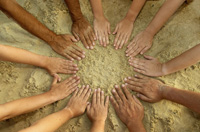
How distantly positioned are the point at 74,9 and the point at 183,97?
1047 mm

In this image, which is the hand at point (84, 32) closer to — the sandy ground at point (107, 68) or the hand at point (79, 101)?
the sandy ground at point (107, 68)

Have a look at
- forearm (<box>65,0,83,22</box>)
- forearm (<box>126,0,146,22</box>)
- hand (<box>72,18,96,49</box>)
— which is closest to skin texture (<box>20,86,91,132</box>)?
hand (<box>72,18,96,49</box>)

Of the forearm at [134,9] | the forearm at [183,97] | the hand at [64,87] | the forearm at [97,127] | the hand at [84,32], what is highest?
the forearm at [134,9]

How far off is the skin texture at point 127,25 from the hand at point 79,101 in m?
0.44

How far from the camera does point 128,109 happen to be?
4.15ft

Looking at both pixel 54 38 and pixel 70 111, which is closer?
pixel 70 111

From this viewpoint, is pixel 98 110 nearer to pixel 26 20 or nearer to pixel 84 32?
pixel 84 32

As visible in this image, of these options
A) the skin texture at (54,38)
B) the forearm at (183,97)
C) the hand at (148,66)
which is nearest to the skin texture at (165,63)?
the hand at (148,66)

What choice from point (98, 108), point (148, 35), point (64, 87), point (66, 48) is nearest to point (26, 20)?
point (66, 48)

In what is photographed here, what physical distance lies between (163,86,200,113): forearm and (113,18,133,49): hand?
1.60 ft

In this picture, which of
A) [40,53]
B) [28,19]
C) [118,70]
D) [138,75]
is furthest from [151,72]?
[28,19]

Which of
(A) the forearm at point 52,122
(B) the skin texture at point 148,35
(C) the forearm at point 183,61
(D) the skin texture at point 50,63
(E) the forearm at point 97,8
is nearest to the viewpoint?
(A) the forearm at point 52,122

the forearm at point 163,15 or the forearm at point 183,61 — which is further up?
the forearm at point 163,15

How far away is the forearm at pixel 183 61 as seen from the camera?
1.14 m
